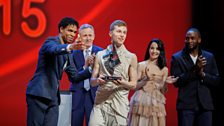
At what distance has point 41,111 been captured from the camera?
343 cm

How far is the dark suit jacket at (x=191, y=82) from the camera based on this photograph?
15.1 feet

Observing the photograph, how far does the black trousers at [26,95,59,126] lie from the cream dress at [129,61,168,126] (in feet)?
4.89

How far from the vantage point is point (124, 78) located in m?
3.62

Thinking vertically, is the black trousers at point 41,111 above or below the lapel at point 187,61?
below

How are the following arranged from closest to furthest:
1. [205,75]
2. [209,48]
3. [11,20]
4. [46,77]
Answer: [46,77] < [205,75] < [11,20] < [209,48]

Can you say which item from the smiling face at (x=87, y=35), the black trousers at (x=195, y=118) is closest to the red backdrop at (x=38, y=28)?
the smiling face at (x=87, y=35)

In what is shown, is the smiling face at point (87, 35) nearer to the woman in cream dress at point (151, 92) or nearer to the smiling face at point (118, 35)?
the woman in cream dress at point (151, 92)

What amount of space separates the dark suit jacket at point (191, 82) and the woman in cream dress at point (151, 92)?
0.57 ft

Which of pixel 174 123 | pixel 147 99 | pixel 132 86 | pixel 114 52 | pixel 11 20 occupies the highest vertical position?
pixel 11 20

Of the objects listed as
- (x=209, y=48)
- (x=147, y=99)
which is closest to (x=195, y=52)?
(x=147, y=99)

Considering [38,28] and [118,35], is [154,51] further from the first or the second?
[38,28]

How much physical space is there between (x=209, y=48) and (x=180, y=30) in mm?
577

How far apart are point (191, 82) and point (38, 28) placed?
2166 mm

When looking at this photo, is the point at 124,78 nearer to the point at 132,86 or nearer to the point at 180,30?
the point at 132,86
